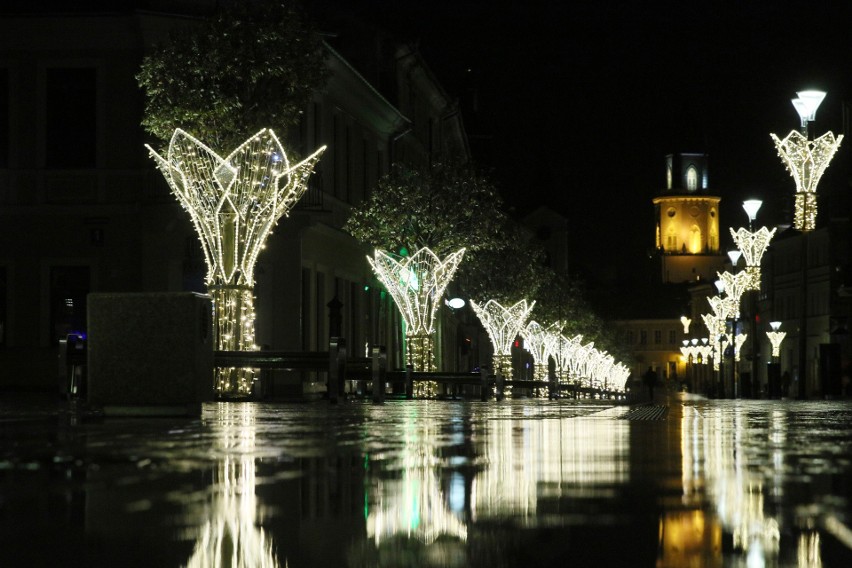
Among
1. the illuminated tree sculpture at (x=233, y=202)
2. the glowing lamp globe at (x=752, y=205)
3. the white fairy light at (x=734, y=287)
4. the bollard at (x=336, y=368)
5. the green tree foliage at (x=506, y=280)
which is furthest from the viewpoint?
the white fairy light at (x=734, y=287)

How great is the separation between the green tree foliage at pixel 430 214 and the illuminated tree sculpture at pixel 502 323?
16.6m

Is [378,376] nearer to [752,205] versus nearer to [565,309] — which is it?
[752,205]

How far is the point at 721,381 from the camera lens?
82188mm

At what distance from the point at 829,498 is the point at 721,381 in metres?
76.6

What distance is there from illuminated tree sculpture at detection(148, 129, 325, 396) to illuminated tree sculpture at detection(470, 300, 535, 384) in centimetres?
3354

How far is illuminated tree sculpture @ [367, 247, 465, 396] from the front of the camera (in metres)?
40.3

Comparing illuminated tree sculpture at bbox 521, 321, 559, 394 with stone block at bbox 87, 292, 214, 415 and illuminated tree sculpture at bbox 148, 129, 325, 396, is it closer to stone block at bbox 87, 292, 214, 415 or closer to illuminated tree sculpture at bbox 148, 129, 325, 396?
illuminated tree sculpture at bbox 148, 129, 325, 396

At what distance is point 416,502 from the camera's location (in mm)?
6637

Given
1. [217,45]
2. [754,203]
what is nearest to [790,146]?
[217,45]

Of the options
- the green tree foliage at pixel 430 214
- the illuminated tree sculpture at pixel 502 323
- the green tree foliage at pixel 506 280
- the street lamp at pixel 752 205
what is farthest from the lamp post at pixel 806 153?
the green tree foliage at pixel 506 280

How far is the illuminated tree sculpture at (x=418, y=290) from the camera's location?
4028cm

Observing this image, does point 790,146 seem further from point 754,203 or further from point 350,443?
point 350,443

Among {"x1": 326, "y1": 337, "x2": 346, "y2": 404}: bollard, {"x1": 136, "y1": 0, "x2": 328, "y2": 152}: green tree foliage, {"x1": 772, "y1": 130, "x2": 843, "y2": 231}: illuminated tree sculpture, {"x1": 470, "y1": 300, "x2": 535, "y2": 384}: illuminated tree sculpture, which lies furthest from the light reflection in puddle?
{"x1": 470, "y1": 300, "x2": 535, "y2": 384}: illuminated tree sculpture

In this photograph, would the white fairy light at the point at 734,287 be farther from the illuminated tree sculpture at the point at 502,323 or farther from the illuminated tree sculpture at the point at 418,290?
the illuminated tree sculpture at the point at 418,290
